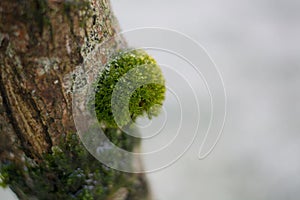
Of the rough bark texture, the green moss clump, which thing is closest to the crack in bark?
the rough bark texture

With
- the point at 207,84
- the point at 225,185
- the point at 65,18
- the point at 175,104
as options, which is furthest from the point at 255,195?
the point at 65,18

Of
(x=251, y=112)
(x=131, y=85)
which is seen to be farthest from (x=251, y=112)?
(x=131, y=85)

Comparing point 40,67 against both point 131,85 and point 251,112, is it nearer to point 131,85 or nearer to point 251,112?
point 131,85

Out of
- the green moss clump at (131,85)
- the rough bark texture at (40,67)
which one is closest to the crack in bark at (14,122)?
the rough bark texture at (40,67)

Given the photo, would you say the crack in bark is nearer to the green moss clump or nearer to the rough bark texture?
Result: the rough bark texture

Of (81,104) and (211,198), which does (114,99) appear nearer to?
(81,104)

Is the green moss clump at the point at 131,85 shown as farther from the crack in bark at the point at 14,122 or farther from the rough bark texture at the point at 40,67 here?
the crack in bark at the point at 14,122
